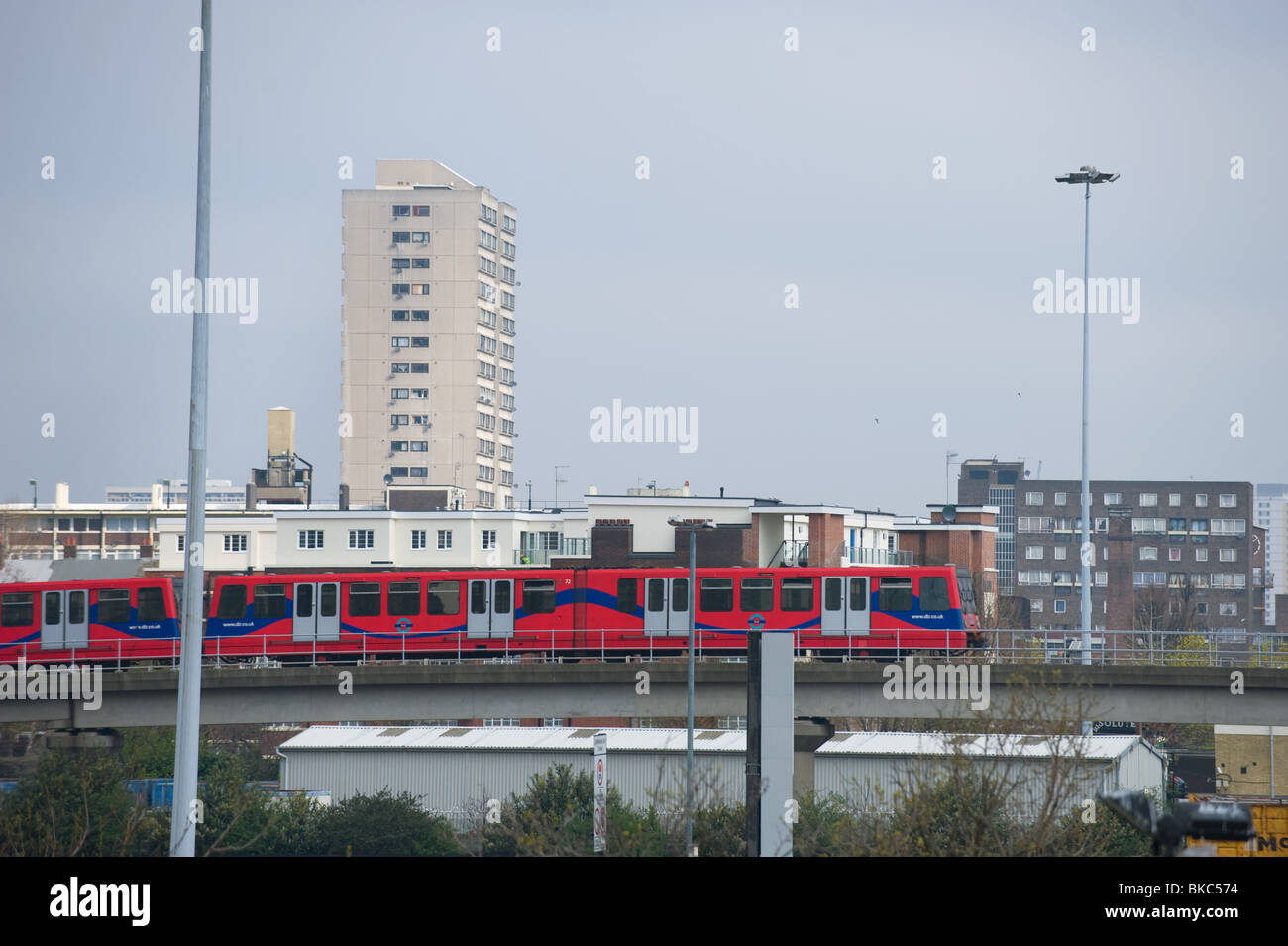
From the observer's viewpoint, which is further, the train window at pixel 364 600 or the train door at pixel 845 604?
the train window at pixel 364 600

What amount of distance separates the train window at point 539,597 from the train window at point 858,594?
8459 millimetres

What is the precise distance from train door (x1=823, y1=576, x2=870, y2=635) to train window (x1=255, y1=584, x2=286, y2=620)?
Answer: 607 inches

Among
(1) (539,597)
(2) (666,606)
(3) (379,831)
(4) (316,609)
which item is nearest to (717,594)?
(2) (666,606)

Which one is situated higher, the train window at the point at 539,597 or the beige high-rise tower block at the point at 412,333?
the beige high-rise tower block at the point at 412,333

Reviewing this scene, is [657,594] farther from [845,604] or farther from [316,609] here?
[316,609]

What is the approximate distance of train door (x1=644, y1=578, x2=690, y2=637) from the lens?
37969 millimetres

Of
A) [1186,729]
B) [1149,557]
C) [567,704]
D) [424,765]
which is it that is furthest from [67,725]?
[1149,557]

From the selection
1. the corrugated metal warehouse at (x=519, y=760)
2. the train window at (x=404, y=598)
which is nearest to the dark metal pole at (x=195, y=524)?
the train window at (x=404, y=598)

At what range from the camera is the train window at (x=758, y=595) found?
124 feet

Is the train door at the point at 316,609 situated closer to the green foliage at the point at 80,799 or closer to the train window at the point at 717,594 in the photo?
the green foliage at the point at 80,799

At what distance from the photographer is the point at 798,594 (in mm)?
37688

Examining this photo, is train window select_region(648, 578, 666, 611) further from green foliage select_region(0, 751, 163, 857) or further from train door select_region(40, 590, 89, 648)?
train door select_region(40, 590, 89, 648)
